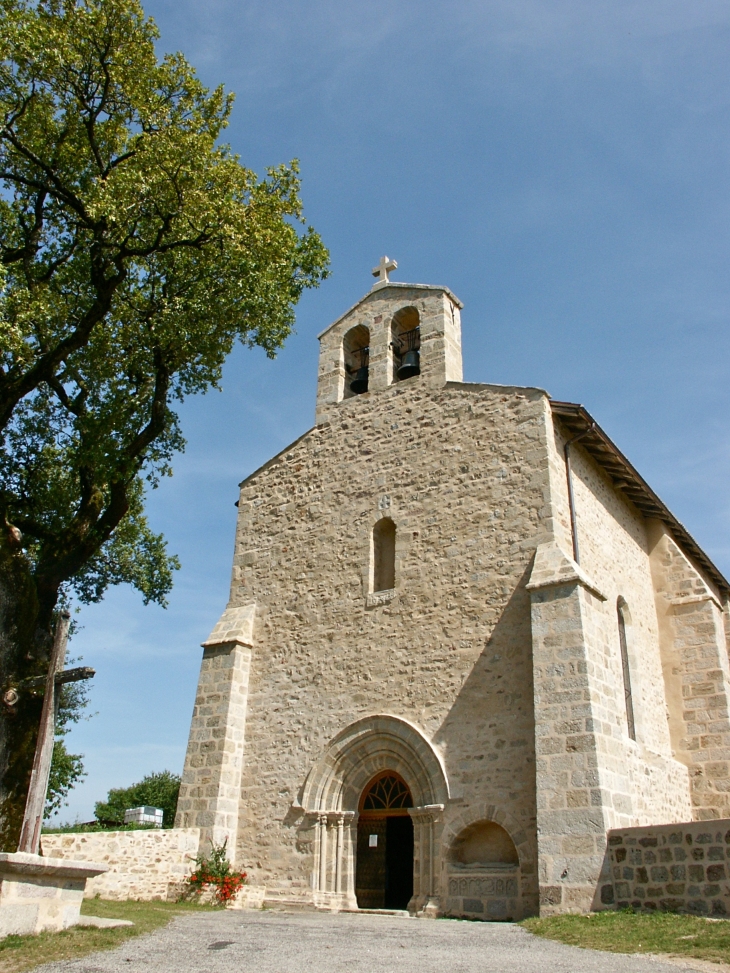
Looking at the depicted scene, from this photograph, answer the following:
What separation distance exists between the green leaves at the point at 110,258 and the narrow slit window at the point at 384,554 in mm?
4079

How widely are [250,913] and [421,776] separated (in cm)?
311

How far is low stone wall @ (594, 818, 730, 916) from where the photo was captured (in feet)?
29.5

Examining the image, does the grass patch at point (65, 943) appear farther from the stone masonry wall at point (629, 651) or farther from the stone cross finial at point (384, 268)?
the stone cross finial at point (384, 268)

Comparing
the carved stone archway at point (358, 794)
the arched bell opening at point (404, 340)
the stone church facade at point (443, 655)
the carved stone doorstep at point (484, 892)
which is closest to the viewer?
the carved stone doorstep at point (484, 892)

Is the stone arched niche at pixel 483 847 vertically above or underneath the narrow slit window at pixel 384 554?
underneath

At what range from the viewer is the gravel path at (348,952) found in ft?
20.5

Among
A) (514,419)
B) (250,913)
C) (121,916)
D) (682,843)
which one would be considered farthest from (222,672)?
(682,843)

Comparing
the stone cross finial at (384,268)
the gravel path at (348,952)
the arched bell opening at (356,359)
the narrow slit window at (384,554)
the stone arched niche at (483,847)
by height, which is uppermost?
the stone cross finial at (384,268)

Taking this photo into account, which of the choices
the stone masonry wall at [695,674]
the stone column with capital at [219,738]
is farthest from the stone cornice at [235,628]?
the stone masonry wall at [695,674]

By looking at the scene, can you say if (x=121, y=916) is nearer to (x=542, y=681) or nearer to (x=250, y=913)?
(x=250, y=913)

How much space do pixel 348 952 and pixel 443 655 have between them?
19.0ft

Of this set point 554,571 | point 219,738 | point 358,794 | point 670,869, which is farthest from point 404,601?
point 670,869

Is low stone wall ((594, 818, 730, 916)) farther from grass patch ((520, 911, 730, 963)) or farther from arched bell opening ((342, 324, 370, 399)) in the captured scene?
arched bell opening ((342, 324, 370, 399))

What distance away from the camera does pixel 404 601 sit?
13570 millimetres
